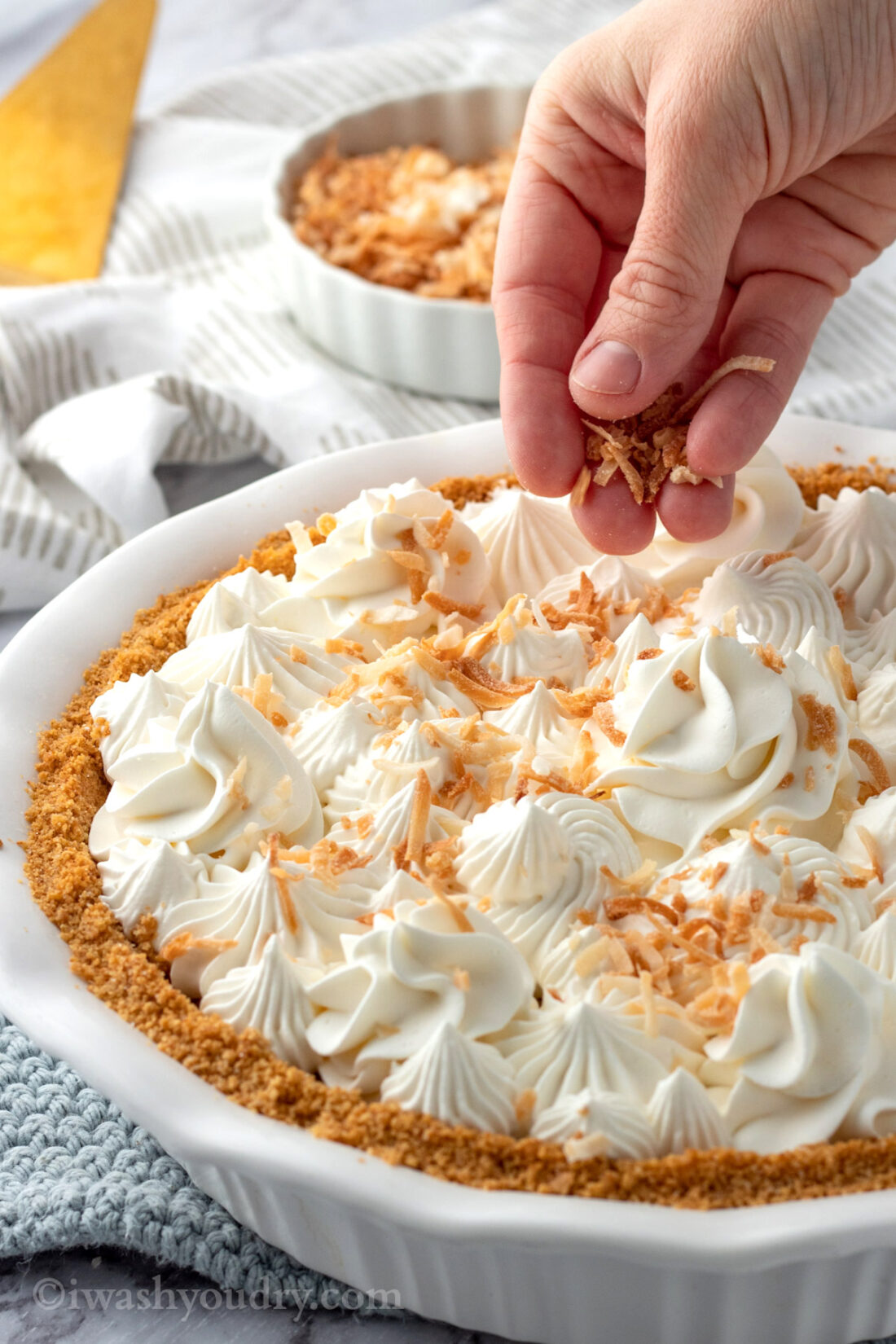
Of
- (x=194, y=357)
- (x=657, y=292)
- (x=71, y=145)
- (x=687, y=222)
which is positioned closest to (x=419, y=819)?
(x=657, y=292)

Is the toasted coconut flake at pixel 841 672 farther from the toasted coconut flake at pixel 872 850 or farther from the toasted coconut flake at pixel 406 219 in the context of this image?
the toasted coconut flake at pixel 406 219

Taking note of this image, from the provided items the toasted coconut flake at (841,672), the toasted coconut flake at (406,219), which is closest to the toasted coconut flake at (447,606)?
the toasted coconut flake at (841,672)

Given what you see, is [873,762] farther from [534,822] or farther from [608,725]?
[534,822]

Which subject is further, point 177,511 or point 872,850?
point 177,511

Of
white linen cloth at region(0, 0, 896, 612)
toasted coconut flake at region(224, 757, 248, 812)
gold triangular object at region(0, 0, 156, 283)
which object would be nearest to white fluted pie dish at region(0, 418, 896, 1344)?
toasted coconut flake at region(224, 757, 248, 812)

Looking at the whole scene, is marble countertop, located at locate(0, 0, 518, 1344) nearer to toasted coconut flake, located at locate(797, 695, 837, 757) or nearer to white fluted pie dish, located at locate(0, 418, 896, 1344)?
white fluted pie dish, located at locate(0, 418, 896, 1344)

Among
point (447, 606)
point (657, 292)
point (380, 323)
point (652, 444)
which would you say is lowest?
point (380, 323)
